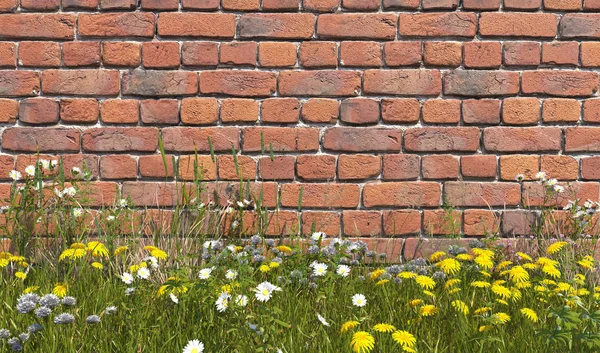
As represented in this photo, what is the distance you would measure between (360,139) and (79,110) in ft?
3.89

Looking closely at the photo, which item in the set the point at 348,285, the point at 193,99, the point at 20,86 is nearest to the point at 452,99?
the point at 348,285

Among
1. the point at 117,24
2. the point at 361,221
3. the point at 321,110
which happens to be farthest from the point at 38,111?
the point at 361,221

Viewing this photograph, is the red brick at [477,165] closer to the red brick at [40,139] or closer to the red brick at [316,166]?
the red brick at [316,166]

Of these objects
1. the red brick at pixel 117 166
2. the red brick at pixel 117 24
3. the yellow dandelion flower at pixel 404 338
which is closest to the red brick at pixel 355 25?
the red brick at pixel 117 24

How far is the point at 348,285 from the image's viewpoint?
224 centimetres

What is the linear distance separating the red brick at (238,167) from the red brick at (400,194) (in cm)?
49

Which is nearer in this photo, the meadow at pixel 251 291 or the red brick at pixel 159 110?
the meadow at pixel 251 291

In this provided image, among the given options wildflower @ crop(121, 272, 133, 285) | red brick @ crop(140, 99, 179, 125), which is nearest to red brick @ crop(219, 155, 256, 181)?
red brick @ crop(140, 99, 179, 125)

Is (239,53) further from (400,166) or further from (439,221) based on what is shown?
(439,221)

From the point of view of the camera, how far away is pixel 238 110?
252 centimetres

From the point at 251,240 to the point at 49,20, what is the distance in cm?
124

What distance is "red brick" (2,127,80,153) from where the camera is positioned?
2523mm

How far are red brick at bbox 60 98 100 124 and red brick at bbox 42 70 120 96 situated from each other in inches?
1.3

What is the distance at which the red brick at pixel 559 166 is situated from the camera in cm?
255
